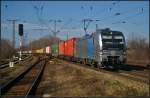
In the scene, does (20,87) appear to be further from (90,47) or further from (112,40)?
(90,47)

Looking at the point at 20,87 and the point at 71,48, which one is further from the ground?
the point at 71,48

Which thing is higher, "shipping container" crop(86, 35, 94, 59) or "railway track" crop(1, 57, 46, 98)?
"shipping container" crop(86, 35, 94, 59)

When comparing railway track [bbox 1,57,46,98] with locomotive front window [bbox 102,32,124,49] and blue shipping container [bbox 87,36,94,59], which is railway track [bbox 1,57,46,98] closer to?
locomotive front window [bbox 102,32,124,49]

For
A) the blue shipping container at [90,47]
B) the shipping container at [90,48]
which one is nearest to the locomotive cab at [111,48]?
the shipping container at [90,48]

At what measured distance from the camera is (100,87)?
15.7m

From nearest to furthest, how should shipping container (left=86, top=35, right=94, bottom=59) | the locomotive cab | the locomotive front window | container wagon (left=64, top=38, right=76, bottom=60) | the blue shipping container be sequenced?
the locomotive cab, the locomotive front window, shipping container (left=86, top=35, right=94, bottom=59), the blue shipping container, container wagon (left=64, top=38, right=76, bottom=60)

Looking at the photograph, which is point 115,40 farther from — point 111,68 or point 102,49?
point 111,68

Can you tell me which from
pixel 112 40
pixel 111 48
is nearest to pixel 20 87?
pixel 111 48

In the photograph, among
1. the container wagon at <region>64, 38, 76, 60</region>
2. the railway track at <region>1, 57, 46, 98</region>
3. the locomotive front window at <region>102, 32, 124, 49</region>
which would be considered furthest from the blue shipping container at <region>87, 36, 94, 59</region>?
the container wagon at <region>64, 38, 76, 60</region>

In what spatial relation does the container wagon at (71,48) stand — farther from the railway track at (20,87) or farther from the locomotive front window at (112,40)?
the railway track at (20,87)

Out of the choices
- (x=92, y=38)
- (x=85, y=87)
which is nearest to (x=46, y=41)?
(x=92, y=38)

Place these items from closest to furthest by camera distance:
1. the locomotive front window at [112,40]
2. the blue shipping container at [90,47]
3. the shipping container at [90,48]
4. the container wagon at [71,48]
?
the locomotive front window at [112,40] → the shipping container at [90,48] → the blue shipping container at [90,47] → the container wagon at [71,48]

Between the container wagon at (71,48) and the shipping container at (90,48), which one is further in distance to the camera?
the container wagon at (71,48)

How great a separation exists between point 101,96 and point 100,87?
2521 mm
